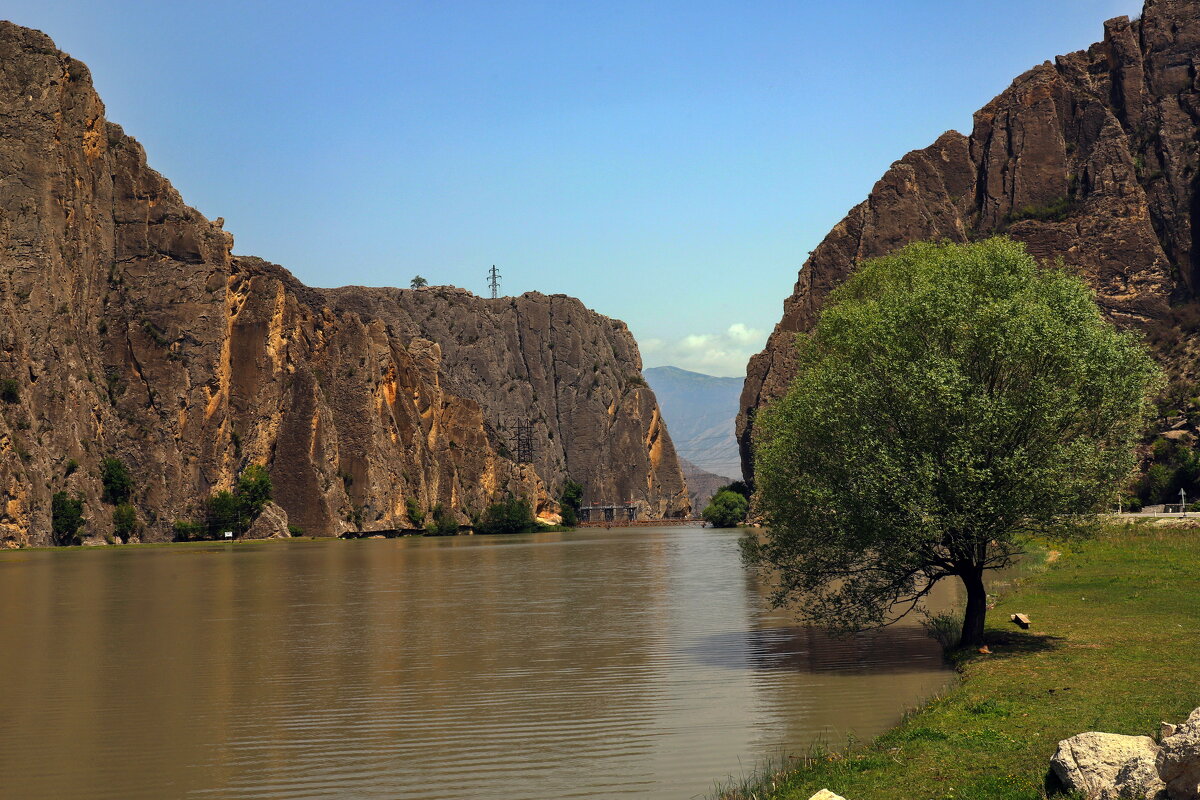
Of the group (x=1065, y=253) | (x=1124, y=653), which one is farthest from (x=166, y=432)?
(x=1124, y=653)

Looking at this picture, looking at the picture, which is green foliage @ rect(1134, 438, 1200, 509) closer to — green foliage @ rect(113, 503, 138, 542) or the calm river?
the calm river

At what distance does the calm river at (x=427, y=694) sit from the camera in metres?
18.9

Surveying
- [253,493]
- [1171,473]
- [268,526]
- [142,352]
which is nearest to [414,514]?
[268,526]

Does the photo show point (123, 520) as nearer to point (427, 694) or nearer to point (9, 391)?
point (9, 391)

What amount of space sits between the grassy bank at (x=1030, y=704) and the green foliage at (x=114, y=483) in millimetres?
127359

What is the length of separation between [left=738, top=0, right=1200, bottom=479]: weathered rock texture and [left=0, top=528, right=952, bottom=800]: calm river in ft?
332

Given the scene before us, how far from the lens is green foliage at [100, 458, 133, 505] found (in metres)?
140

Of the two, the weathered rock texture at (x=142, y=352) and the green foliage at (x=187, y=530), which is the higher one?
the weathered rock texture at (x=142, y=352)

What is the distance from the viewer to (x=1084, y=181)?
534 ft

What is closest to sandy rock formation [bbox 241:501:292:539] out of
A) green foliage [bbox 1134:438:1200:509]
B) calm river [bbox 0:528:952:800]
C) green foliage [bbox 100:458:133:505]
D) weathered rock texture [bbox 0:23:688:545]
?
weathered rock texture [bbox 0:23:688:545]

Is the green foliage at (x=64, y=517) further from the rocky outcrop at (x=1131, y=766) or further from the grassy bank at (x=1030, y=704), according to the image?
the rocky outcrop at (x=1131, y=766)

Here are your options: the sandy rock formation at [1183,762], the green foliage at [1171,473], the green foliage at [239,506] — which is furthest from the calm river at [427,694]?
the green foliage at [239,506]

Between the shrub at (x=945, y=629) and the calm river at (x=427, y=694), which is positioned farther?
the shrub at (x=945, y=629)

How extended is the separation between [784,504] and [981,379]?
6.41 metres
